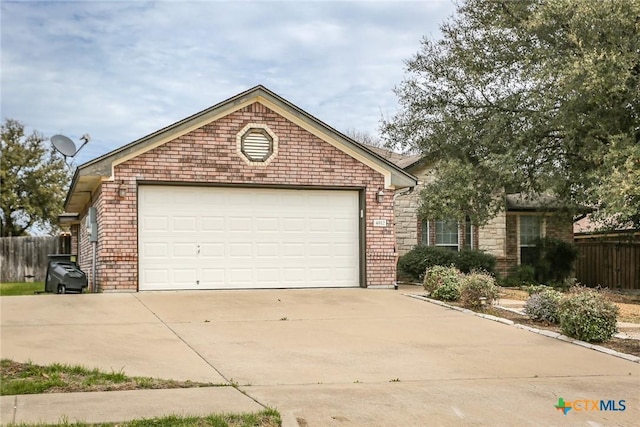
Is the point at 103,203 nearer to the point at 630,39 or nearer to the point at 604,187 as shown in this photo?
the point at 604,187

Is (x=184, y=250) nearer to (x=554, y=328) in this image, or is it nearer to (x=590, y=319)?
(x=554, y=328)

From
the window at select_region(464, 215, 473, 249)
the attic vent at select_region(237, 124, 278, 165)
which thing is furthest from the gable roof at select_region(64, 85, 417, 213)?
the window at select_region(464, 215, 473, 249)

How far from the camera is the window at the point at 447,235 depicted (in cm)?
2361

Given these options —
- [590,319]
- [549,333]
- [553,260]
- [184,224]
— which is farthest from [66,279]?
[553,260]

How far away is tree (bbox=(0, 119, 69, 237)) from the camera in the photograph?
37156 millimetres

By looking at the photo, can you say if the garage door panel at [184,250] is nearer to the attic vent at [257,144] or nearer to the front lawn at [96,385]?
the attic vent at [257,144]

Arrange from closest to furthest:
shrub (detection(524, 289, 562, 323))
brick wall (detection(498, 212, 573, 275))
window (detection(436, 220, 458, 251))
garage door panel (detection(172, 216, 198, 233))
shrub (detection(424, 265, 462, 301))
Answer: shrub (detection(524, 289, 562, 323)) < shrub (detection(424, 265, 462, 301)) < garage door panel (detection(172, 216, 198, 233)) < window (detection(436, 220, 458, 251)) < brick wall (detection(498, 212, 573, 275))

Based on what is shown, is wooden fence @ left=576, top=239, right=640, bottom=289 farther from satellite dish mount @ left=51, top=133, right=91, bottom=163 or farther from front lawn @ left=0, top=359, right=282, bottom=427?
front lawn @ left=0, top=359, right=282, bottom=427

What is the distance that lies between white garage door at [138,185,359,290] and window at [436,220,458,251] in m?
7.49

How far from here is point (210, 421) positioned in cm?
579

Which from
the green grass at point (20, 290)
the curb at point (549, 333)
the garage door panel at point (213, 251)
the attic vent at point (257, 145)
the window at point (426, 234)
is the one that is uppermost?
the attic vent at point (257, 145)

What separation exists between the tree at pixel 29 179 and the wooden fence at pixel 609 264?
2716 centimetres

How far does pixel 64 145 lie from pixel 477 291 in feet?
40.3

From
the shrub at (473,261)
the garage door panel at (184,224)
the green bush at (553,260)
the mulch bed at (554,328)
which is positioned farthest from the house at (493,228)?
the mulch bed at (554,328)
